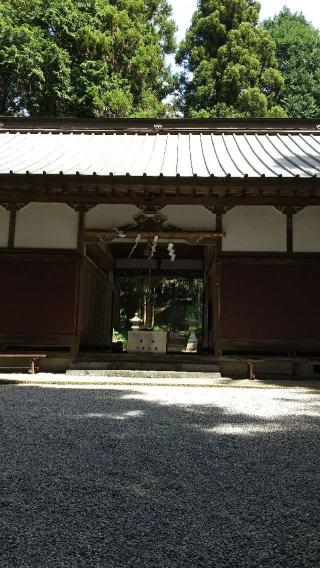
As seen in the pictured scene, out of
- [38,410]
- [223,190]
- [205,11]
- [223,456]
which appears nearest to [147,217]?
[223,190]

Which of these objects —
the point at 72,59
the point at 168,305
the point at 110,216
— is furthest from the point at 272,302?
the point at 72,59

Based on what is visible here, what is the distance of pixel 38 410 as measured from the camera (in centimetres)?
396

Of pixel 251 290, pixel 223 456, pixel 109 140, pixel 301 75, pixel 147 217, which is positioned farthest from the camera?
pixel 301 75

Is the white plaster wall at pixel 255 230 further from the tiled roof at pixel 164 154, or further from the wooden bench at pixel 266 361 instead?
the wooden bench at pixel 266 361

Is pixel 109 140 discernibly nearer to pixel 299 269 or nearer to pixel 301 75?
pixel 299 269

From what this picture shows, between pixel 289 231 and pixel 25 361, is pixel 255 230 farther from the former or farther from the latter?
pixel 25 361

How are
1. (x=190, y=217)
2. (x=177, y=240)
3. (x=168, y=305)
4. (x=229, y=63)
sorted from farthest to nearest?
1. (x=229, y=63)
2. (x=168, y=305)
3. (x=177, y=240)
4. (x=190, y=217)

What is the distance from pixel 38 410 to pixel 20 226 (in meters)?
4.46

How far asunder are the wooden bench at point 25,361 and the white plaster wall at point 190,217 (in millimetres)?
3289

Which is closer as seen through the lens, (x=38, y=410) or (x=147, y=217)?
(x=38, y=410)

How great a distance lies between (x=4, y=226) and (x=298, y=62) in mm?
29042

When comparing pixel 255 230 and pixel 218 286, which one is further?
pixel 255 230

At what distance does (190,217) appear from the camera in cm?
789

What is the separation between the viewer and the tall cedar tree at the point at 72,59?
765 inches
